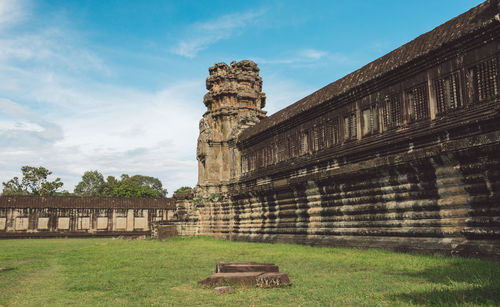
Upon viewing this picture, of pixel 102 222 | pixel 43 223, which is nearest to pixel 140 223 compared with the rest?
pixel 102 222

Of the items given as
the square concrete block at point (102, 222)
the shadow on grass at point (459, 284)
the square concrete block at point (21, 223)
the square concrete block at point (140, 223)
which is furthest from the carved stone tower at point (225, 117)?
the square concrete block at point (21, 223)

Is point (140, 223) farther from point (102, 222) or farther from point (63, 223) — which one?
point (63, 223)

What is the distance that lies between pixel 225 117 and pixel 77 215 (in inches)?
1026

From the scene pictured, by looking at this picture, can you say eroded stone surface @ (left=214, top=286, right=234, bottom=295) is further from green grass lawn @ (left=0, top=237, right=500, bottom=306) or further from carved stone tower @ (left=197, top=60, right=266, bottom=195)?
carved stone tower @ (left=197, top=60, right=266, bottom=195)

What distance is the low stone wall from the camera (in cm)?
4500

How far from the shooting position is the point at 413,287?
6426mm

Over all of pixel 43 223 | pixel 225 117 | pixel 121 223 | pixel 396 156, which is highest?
pixel 225 117

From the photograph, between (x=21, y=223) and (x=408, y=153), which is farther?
(x=21, y=223)

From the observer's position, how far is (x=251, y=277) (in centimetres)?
707

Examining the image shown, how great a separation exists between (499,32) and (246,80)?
2065 cm

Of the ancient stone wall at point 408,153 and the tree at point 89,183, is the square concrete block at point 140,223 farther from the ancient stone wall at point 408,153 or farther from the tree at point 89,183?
the tree at point 89,183

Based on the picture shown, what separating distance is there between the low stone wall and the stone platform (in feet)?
122

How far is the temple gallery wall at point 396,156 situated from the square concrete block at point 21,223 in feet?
98.7

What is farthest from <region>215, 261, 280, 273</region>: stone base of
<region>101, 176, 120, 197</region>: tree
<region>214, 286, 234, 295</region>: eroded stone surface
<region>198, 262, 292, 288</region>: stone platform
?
<region>101, 176, 120, 197</region>: tree
